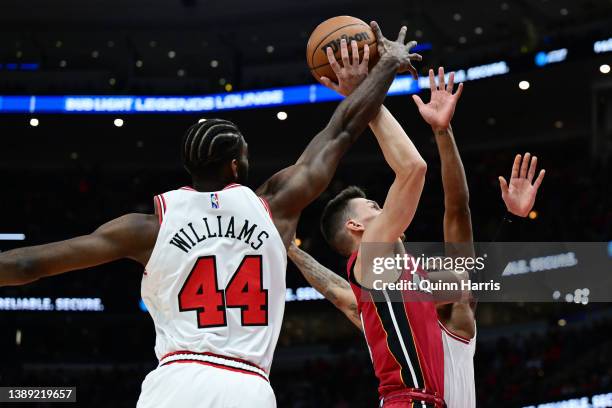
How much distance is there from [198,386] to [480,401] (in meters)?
14.1

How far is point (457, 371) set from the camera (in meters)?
3.95

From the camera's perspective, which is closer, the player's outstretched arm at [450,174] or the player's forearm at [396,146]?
the player's forearm at [396,146]

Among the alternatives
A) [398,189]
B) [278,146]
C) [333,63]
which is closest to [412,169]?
[398,189]

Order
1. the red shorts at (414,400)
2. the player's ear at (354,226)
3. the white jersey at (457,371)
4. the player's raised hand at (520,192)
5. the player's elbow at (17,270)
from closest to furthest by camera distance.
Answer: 1. the player's elbow at (17,270)
2. the red shorts at (414,400)
3. the white jersey at (457,371)
4. the player's ear at (354,226)
5. the player's raised hand at (520,192)

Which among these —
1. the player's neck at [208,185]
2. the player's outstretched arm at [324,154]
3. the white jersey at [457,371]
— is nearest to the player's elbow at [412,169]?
the player's outstretched arm at [324,154]

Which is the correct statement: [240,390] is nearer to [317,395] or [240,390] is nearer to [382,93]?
[382,93]

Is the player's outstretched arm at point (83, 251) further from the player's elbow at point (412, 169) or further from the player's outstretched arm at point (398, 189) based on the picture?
the player's elbow at point (412, 169)

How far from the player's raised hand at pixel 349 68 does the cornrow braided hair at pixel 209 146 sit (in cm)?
78

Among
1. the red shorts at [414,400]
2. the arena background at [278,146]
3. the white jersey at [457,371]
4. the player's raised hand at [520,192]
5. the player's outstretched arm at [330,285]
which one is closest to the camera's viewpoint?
the red shorts at [414,400]

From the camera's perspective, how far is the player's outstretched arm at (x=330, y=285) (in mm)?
4699

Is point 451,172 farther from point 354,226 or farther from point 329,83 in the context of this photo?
point 329,83

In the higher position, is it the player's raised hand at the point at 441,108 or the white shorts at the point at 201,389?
the player's raised hand at the point at 441,108

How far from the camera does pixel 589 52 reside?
17156mm

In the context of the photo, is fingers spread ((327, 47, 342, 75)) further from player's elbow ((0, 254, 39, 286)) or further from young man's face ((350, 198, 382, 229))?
player's elbow ((0, 254, 39, 286))
